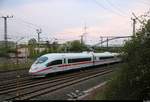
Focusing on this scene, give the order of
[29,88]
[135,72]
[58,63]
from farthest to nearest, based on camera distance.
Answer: [58,63] < [29,88] < [135,72]

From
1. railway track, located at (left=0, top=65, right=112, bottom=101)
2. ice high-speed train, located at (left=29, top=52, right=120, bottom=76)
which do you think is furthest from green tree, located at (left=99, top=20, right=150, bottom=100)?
ice high-speed train, located at (left=29, top=52, right=120, bottom=76)

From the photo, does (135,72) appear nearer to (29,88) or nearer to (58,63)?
(29,88)

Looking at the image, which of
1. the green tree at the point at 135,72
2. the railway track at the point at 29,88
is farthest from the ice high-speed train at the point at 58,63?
the green tree at the point at 135,72

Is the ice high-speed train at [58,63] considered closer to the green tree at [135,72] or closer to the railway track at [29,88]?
the railway track at [29,88]

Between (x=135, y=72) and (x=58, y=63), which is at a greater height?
(x=135, y=72)

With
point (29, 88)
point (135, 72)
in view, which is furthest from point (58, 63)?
point (135, 72)

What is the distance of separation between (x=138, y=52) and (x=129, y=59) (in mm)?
690

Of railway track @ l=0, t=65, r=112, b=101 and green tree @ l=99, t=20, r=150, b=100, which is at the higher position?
green tree @ l=99, t=20, r=150, b=100

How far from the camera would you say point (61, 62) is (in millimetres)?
36656

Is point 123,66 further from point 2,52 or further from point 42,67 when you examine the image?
point 2,52

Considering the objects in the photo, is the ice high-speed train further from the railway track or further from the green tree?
the green tree

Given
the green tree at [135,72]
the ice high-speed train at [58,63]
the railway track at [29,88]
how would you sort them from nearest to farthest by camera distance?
the green tree at [135,72] < the railway track at [29,88] < the ice high-speed train at [58,63]

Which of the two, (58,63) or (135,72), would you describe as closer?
(135,72)

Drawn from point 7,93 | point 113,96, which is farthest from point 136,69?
point 7,93
